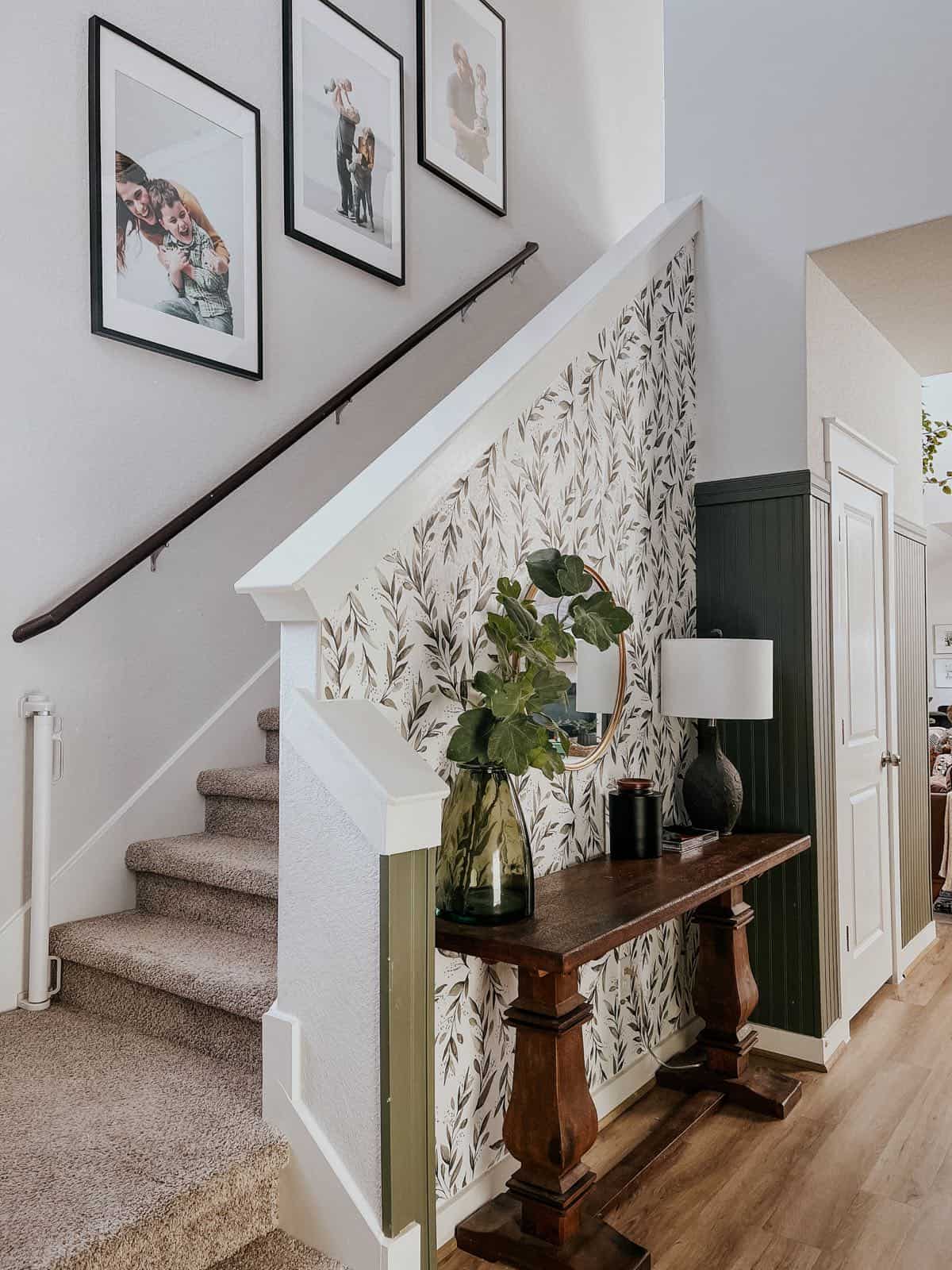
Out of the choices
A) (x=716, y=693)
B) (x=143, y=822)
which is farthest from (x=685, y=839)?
(x=143, y=822)

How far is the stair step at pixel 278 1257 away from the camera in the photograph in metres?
1.58

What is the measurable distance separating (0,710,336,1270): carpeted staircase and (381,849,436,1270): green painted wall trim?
183 millimetres

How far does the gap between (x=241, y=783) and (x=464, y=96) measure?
3064 millimetres

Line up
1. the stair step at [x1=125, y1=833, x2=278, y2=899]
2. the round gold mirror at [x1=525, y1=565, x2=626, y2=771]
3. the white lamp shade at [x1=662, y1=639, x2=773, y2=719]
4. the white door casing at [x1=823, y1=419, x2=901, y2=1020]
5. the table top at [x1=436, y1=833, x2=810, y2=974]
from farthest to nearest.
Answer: the white door casing at [x1=823, y1=419, x2=901, y2=1020], the white lamp shade at [x1=662, y1=639, x2=773, y2=719], the round gold mirror at [x1=525, y1=565, x2=626, y2=771], the stair step at [x1=125, y1=833, x2=278, y2=899], the table top at [x1=436, y1=833, x2=810, y2=974]

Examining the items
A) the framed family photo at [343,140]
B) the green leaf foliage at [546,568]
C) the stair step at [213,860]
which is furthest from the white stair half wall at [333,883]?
the framed family photo at [343,140]

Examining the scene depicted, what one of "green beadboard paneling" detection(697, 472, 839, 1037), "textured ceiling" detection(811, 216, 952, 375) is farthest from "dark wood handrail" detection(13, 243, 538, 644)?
"textured ceiling" detection(811, 216, 952, 375)

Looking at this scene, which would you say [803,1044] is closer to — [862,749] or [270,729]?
[862,749]

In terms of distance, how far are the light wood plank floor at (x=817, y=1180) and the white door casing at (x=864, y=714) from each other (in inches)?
14.6

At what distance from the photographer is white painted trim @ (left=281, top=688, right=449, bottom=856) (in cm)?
152

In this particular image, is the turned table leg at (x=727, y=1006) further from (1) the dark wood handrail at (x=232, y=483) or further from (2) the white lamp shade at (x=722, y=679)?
(1) the dark wood handrail at (x=232, y=483)

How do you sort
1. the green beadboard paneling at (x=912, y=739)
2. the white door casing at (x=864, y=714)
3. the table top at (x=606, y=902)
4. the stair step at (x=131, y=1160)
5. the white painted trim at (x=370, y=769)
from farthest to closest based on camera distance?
the green beadboard paneling at (x=912, y=739) < the white door casing at (x=864, y=714) < the table top at (x=606, y=902) < the white painted trim at (x=370, y=769) < the stair step at (x=131, y=1160)

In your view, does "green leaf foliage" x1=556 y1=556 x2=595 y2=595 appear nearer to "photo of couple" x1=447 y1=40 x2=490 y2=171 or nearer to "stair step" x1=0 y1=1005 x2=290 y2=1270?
"stair step" x1=0 y1=1005 x2=290 y2=1270

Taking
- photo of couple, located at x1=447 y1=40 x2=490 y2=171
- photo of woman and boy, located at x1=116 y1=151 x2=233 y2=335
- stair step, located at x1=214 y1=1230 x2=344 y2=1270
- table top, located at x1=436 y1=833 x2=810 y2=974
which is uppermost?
photo of couple, located at x1=447 y1=40 x2=490 y2=171

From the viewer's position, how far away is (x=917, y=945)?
4000 mm
